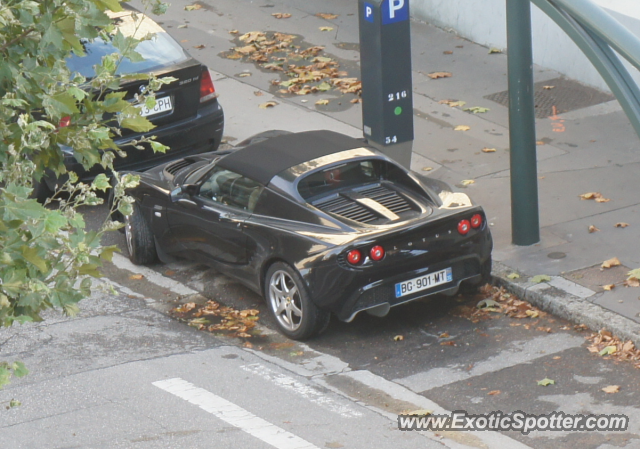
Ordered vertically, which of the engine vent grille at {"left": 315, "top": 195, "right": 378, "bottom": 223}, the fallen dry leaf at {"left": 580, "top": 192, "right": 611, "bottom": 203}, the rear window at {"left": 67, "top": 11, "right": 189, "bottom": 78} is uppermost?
the rear window at {"left": 67, "top": 11, "right": 189, "bottom": 78}

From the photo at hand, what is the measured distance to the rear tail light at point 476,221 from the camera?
7.80m

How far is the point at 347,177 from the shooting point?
318 inches

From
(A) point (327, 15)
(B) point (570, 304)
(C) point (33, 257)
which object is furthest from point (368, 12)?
(A) point (327, 15)

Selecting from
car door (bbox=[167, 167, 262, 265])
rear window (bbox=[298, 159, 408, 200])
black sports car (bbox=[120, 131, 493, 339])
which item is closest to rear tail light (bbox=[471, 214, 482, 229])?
black sports car (bbox=[120, 131, 493, 339])

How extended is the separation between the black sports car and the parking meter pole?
122 centimetres

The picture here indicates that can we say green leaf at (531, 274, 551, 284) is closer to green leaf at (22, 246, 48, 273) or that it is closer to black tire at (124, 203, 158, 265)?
black tire at (124, 203, 158, 265)

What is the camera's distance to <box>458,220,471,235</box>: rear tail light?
773cm

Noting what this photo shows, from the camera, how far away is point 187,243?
8898mm

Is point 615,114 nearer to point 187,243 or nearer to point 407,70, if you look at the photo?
point 407,70

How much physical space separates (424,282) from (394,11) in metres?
2.95

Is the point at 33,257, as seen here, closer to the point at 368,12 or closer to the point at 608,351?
the point at 608,351

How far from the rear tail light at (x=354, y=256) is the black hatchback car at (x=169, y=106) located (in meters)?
3.86

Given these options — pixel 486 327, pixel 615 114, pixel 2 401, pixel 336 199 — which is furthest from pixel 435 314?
pixel 615 114

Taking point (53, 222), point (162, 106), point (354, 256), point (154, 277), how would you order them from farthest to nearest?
point (162, 106) → point (154, 277) → point (354, 256) → point (53, 222)
